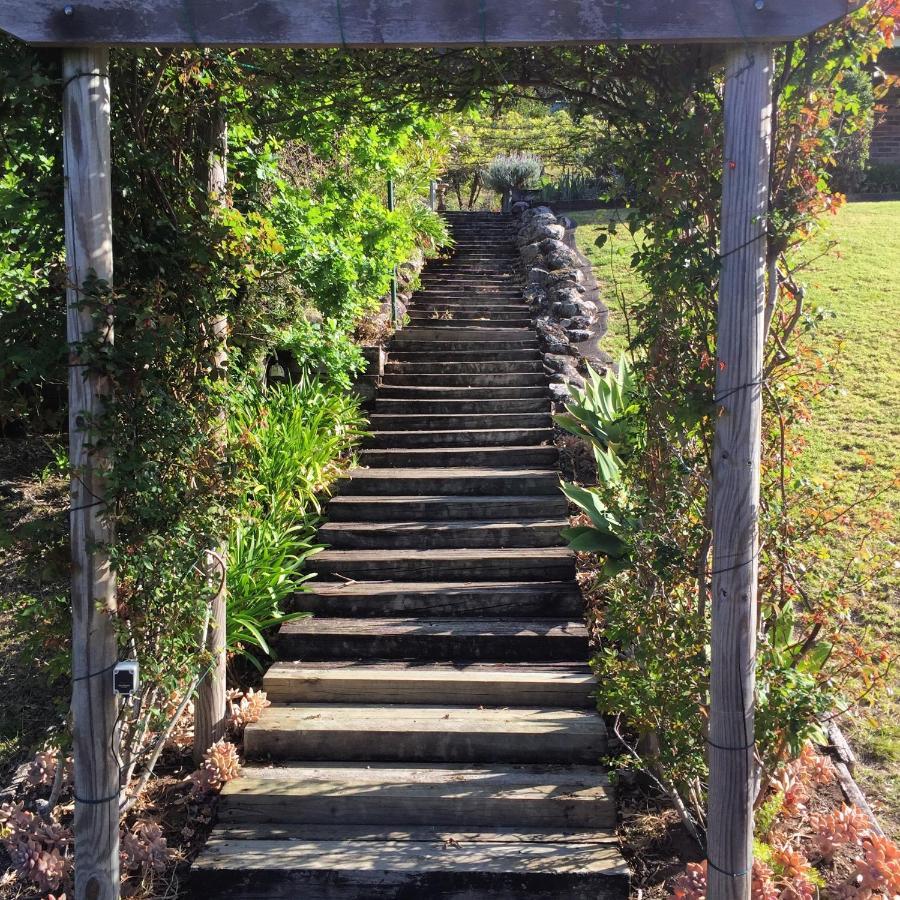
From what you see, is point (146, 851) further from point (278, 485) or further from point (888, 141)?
point (888, 141)

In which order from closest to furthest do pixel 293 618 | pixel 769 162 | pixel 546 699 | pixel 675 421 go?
pixel 769 162 → pixel 675 421 → pixel 546 699 → pixel 293 618

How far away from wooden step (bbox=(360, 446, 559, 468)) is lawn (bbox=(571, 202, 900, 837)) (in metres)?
1.46

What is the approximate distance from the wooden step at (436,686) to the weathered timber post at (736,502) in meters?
1.54

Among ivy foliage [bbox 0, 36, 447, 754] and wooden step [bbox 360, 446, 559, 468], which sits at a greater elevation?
ivy foliage [bbox 0, 36, 447, 754]

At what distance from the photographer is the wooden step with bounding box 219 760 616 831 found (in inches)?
Result: 154

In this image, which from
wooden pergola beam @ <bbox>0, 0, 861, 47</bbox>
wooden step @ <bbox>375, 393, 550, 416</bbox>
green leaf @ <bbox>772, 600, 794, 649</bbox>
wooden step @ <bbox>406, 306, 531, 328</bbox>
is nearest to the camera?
wooden pergola beam @ <bbox>0, 0, 861, 47</bbox>

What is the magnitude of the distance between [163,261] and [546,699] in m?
2.77

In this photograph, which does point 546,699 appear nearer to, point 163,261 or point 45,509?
point 163,261

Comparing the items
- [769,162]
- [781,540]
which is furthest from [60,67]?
[781,540]

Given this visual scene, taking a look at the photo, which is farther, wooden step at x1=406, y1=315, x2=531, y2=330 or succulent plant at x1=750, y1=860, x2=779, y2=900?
wooden step at x1=406, y1=315, x2=531, y2=330

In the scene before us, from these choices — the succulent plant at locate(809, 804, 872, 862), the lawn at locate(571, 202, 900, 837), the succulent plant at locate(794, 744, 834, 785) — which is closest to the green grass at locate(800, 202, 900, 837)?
the lawn at locate(571, 202, 900, 837)

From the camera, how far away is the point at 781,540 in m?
3.26

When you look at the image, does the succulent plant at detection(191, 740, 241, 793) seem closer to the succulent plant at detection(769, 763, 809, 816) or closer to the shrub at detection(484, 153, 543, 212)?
the succulent plant at detection(769, 763, 809, 816)

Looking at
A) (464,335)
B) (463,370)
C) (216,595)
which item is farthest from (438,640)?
(464,335)
